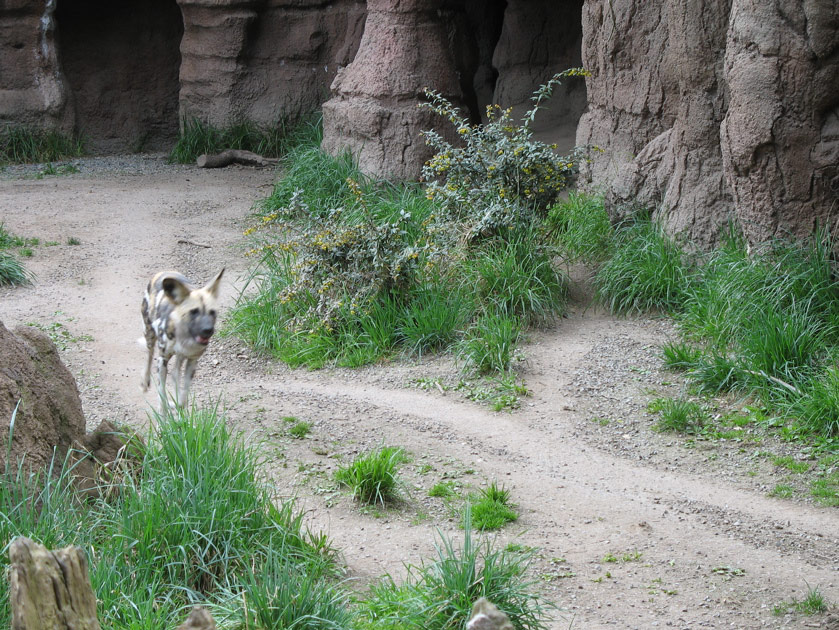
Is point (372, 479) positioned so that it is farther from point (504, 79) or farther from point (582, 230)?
point (504, 79)

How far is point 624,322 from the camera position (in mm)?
7773

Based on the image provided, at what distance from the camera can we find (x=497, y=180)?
8.18m

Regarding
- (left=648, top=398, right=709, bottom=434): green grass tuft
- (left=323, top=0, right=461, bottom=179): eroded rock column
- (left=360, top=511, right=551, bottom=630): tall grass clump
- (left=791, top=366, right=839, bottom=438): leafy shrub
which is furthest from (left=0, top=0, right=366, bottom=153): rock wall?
(left=360, top=511, right=551, bottom=630): tall grass clump

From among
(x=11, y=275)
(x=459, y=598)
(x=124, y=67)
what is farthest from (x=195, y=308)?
(x=124, y=67)

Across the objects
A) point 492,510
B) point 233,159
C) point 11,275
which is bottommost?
point 11,275

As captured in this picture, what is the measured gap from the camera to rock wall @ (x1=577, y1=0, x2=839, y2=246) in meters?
6.65

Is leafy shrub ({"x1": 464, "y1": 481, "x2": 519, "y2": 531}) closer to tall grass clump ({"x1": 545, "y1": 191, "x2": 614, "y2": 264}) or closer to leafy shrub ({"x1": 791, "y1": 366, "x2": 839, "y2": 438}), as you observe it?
leafy shrub ({"x1": 791, "y1": 366, "x2": 839, "y2": 438})

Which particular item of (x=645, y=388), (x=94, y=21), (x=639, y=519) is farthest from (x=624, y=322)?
(x=94, y=21)

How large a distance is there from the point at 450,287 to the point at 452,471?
2417mm

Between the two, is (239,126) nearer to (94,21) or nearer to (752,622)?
(94,21)

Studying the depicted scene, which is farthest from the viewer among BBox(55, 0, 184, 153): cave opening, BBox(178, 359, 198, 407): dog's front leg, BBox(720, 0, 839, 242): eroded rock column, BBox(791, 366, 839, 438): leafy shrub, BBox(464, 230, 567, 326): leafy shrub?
BBox(55, 0, 184, 153): cave opening

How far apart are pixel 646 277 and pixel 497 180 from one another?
1429mm

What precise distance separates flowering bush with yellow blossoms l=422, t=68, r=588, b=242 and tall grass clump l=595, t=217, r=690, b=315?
77 centimetres

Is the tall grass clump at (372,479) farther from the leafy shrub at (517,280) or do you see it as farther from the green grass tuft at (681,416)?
the leafy shrub at (517,280)
